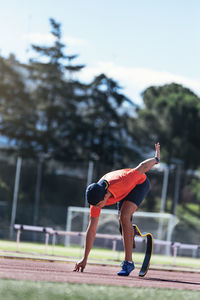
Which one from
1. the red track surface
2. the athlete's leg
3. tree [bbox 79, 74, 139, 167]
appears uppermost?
tree [bbox 79, 74, 139, 167]

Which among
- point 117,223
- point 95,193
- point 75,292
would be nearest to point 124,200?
point 95,193

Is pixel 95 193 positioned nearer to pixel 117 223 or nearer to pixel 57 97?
pixel 117 223

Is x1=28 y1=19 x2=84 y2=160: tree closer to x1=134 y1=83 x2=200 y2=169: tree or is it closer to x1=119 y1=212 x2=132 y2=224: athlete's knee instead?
x1=134 y1=83 x2=200 y2=169: tree

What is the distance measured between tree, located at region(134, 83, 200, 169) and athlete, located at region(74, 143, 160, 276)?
143ft

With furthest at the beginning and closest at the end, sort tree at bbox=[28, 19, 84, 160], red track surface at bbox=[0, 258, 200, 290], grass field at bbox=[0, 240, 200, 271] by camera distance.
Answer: tree at bbox=[28, 19, 84, 160] → grass field at bbox=[0, 240, 200, 271] → red track surface at bbox=[0, 258, 200, 290]

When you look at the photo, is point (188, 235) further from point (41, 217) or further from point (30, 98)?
point (30, 98)

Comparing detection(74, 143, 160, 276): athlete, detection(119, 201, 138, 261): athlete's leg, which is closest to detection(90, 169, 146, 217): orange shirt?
detection(74, 143, 160, 276): athlete

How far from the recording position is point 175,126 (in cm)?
5078

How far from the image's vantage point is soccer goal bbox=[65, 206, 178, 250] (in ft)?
103

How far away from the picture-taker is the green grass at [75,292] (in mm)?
3902

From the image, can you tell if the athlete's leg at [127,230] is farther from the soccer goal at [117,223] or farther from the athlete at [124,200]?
the soccer goal at [117,223]

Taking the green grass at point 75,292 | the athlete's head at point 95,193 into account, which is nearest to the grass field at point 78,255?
the athlete's head at point 95,193

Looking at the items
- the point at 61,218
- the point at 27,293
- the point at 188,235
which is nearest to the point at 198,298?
the point at 27,293

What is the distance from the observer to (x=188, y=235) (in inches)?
1256
